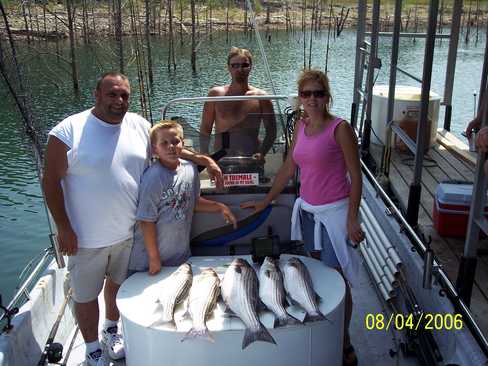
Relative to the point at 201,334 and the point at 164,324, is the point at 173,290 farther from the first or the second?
the point at 201,334

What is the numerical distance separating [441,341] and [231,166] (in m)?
1.78

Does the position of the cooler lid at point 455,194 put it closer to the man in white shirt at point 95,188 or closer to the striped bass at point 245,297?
the striped bass at point 245,297

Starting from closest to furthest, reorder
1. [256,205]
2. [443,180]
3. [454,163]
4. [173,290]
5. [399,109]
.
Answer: [173,290], [256,205], [443,180], [454,163], [399,109]

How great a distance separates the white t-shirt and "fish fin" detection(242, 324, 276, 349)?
3.46 feet

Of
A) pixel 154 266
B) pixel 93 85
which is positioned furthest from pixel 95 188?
pixel 93 85

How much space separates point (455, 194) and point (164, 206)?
236 centimetres

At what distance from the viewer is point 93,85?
23484 mm

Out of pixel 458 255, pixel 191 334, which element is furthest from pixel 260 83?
pixel 191 334

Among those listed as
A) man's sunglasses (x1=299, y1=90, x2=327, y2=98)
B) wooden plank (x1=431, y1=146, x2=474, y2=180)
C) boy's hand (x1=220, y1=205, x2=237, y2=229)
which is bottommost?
wooden plank (x1=431, y1=146, x2=474, y2=180)

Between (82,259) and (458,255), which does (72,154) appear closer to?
(82,259)

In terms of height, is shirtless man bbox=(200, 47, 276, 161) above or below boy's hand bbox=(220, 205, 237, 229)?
above

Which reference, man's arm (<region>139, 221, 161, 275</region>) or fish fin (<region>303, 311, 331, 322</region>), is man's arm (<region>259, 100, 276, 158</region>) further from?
fish fin (<region>303, 311, 331, 322</region>)

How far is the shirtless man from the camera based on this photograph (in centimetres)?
378
